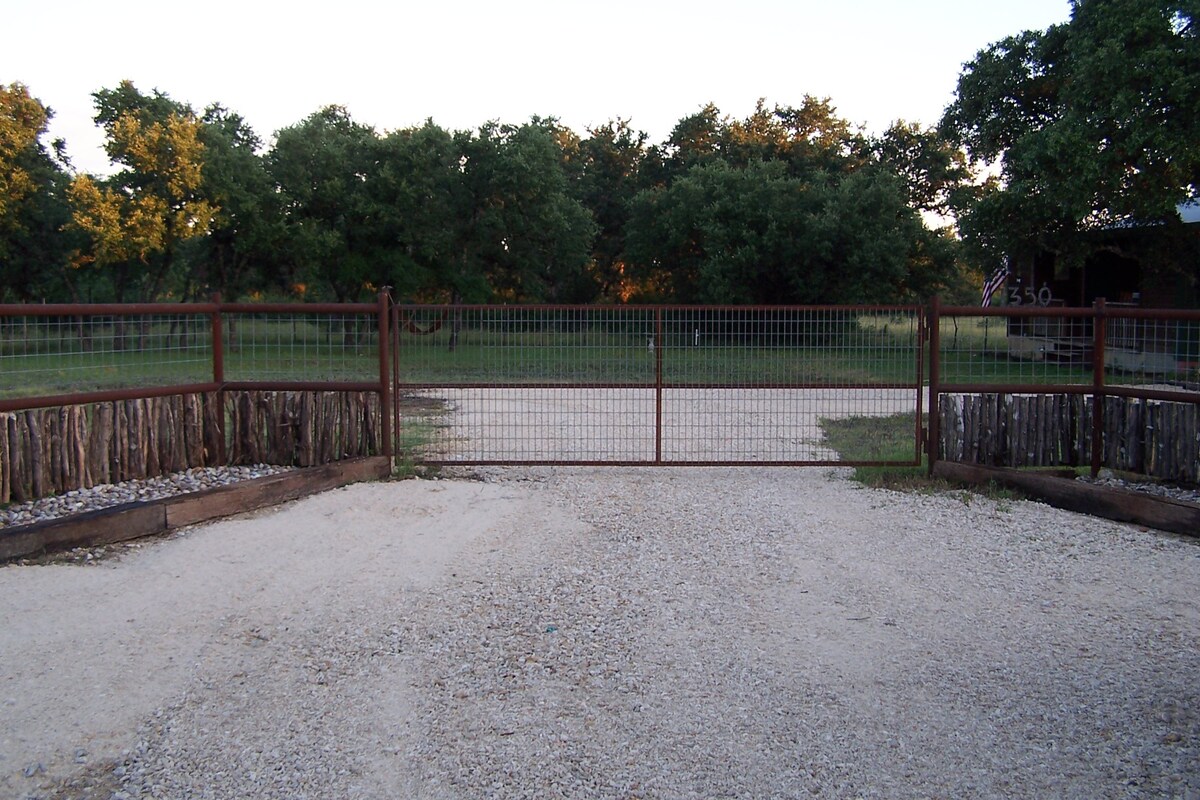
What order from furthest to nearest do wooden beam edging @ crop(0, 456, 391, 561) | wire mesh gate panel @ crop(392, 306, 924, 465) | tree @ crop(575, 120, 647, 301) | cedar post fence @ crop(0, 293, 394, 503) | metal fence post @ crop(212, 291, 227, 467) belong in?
tree @ crop(575, 120, 647, 301), wire mesh gate panel @ crop(392, 306, 924, 465), metal fence post @ crop(212, 291, 227, 467), cedar post fence @ crop(0, 293, 394, 503), wooden beam edging @ crop(0, 456, 391, 561)

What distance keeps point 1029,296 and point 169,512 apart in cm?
2759

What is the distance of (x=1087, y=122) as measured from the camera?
20.7m

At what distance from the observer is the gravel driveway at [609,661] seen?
4.04 m

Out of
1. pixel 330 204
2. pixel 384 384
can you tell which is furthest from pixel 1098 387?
pixel 330 204

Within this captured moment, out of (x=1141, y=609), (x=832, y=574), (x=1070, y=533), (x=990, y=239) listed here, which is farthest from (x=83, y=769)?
(x=990, y=239)

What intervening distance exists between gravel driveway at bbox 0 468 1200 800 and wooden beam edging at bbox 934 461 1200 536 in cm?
19

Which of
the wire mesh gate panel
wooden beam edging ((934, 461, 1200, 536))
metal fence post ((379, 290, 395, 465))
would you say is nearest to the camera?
wooden beam edging ((934, 461, 1200, 536))

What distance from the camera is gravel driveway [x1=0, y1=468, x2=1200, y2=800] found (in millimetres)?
4035

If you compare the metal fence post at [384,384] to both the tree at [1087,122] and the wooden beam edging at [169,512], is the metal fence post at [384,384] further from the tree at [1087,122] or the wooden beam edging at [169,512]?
the tree at [1087,122]

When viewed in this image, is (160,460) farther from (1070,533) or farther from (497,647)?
(1070,533)

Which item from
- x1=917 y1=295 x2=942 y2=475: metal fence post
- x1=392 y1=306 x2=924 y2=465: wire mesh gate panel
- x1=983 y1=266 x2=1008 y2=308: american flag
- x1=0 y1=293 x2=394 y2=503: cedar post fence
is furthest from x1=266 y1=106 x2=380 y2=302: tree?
x1=917 y1=295 x2=942 y2=475: metal fence post

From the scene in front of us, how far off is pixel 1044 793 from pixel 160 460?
→ 803cm

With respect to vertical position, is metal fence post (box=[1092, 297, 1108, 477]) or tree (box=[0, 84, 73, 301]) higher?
tree (box=[0, 84, 73, 301])

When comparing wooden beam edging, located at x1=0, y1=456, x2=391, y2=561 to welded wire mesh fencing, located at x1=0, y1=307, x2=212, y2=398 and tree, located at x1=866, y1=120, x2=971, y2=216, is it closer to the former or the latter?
welded wire mesh fencing, located at x1=0, y1=307, x2=212, y2=398
